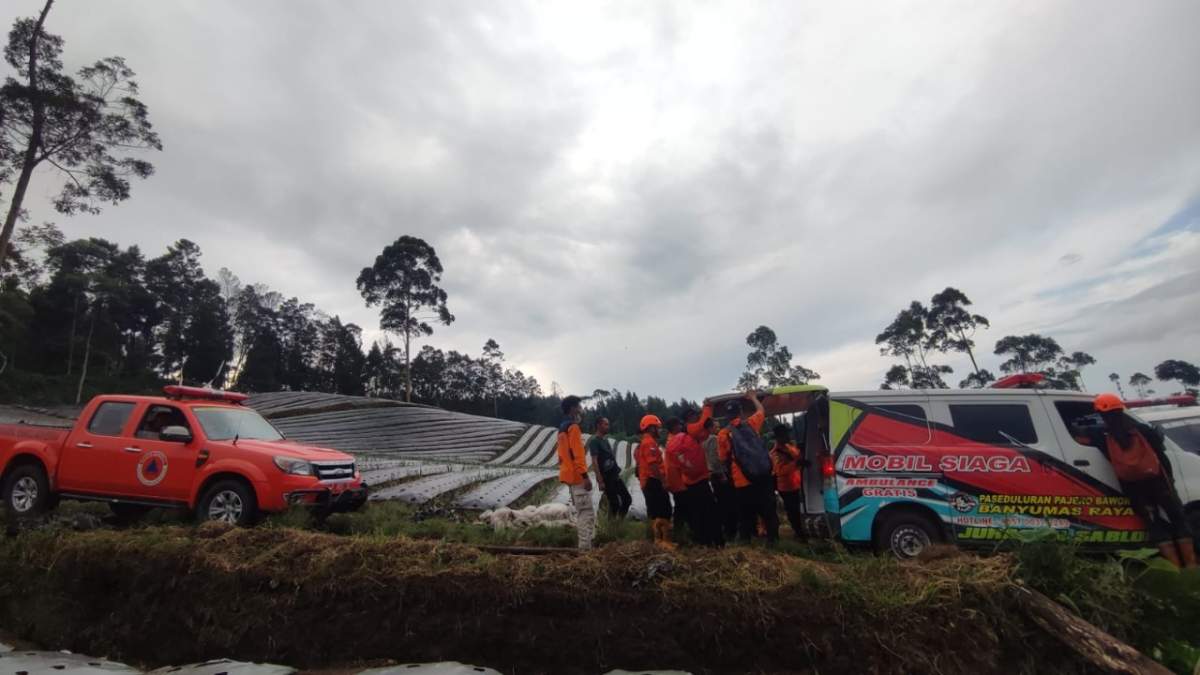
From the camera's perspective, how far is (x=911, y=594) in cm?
328

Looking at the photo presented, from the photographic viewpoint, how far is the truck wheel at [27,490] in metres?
6.49

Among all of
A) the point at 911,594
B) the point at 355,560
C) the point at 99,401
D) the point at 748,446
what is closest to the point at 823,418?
the point at 748,446

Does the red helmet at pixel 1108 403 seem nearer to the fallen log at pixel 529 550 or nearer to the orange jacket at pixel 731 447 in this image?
the orange jacket at pixel 731 447

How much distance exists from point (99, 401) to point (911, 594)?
9.26 metres

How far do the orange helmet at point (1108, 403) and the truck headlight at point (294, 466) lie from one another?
836cm

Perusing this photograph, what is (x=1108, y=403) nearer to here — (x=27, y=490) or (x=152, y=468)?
(x=152, y=468)

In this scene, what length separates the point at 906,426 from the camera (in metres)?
5.37

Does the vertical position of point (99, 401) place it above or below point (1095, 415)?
above

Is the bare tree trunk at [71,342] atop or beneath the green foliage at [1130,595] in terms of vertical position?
atop

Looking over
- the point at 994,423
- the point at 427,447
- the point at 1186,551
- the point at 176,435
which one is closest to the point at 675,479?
the point at 994,423

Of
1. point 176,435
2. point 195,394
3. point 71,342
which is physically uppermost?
point 71,342

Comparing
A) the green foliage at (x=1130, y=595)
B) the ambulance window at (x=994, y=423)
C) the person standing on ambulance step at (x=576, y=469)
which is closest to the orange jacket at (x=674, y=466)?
the person standing on ambulance step at (x=576, y=469)

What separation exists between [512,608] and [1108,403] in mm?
5812

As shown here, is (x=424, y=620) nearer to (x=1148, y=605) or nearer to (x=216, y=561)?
(x=216, y=561)
